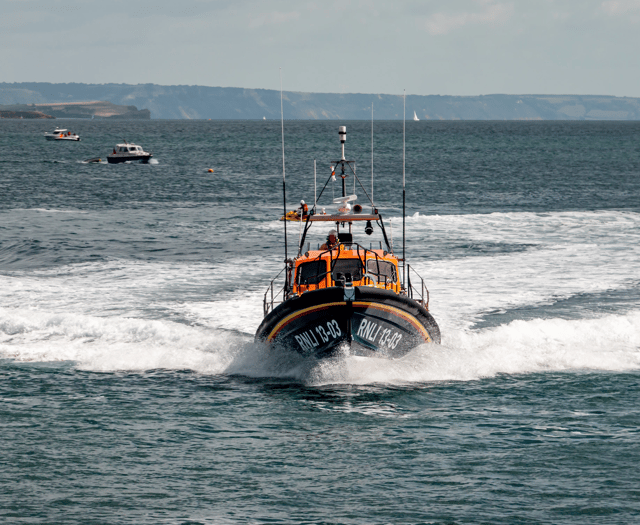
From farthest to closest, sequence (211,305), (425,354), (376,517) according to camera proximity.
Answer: (211,305) < (425,354) < (376,517)

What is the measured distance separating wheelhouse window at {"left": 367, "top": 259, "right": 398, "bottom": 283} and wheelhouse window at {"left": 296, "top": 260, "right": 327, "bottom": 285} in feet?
3.26

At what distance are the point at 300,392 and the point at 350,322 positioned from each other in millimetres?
1756

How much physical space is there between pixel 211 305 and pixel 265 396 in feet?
25.9

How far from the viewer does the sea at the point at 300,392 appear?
11891 millimetres

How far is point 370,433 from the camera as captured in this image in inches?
562

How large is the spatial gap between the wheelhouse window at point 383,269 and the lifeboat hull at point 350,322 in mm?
1320

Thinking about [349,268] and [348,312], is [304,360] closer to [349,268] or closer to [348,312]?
[348,312]

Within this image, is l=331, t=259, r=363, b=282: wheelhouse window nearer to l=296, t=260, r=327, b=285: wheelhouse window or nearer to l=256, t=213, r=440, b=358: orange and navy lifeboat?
l=256, t=213, r=440, b=358: orange and navy lifeboat

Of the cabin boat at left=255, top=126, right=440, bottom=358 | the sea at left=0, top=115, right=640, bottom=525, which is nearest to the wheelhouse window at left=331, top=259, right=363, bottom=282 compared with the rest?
the cabin boat at left=255, top=126, right=440, bottom=358

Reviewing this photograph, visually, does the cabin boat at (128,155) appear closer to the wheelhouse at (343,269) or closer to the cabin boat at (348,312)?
the wheelhouse at (343,269)

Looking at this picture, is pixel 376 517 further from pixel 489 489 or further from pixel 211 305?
pixel 211 305

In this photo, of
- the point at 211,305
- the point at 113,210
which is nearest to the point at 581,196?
the point at 113,210

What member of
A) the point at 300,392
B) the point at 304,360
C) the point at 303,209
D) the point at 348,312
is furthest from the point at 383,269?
the point at 300,392

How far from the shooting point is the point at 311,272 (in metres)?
18.0
